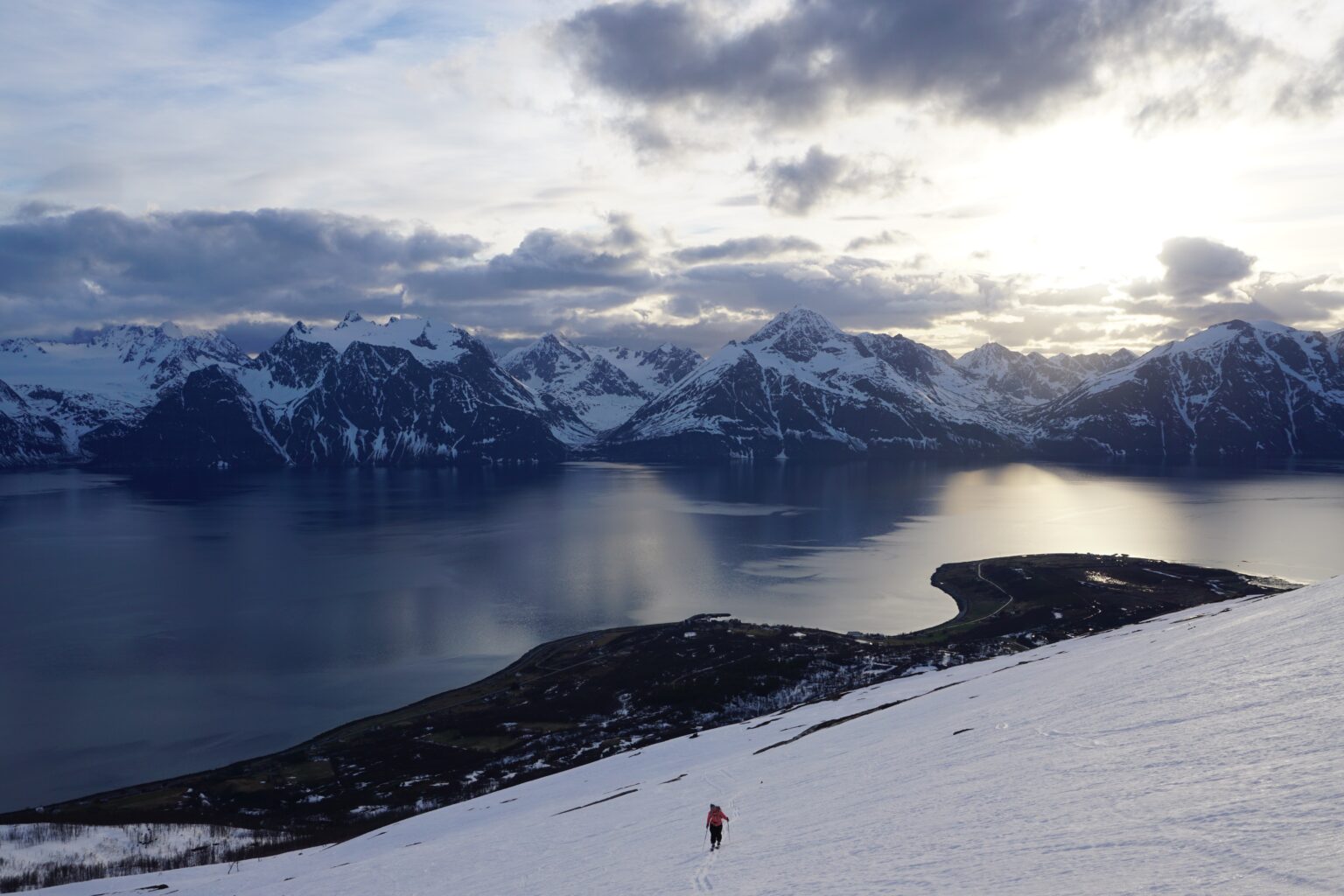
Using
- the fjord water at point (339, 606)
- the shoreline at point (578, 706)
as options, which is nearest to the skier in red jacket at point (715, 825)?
the shoreline at point (578, 706)

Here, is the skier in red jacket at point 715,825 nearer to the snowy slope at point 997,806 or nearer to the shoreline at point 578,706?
the snowy slope at point 997,806

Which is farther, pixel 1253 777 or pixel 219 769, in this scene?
pixel 219 769

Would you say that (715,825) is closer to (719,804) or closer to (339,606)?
(719,804)

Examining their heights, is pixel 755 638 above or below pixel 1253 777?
below

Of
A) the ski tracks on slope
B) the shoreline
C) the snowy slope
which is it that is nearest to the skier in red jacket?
the ski tracks on slope

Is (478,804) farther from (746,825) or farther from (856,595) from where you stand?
(856,595)

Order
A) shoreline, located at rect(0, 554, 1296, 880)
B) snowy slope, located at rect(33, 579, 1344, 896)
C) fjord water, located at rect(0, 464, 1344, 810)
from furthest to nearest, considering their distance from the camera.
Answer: fjord water, located at rect(0, 464, 1344, 810) → shoreline, located at rect(0, 554, 1296, 880) → snowy slope, located at rect(33, 579, 1344, 896)

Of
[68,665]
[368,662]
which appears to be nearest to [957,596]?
[368,662]

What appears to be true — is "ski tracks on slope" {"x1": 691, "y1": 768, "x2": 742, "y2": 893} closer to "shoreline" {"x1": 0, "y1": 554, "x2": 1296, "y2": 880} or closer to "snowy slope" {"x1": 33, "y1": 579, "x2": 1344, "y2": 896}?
"snowy slope" {"x1": 33, "y1": 579, "x2": 1344, "y2": 896}

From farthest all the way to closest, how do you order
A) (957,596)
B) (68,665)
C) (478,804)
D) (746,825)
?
(957,596), (68,665), (478,804), (746,825)

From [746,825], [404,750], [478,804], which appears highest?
[746,825]
